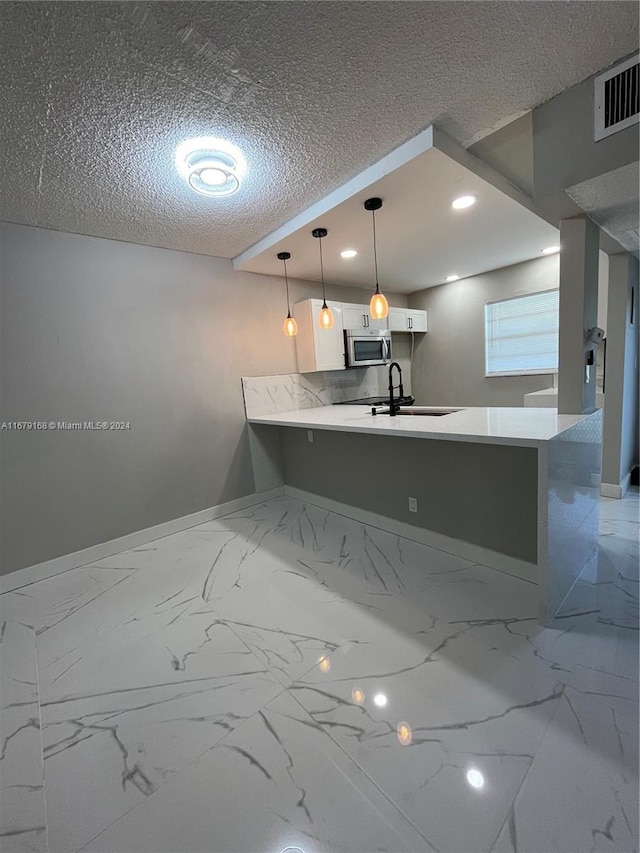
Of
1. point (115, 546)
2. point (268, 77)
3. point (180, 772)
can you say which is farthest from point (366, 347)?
point (180, 772)

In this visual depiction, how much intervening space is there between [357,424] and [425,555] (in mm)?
1042

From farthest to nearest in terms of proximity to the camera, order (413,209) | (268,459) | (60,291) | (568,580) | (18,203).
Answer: (268,459) < (60,291) < (413,209) < (18,203) < (568,580)

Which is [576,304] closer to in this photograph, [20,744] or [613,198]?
[613,198]

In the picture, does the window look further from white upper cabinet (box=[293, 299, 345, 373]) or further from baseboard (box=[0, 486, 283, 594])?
baseboard (box=[0, 486, 283, 594])

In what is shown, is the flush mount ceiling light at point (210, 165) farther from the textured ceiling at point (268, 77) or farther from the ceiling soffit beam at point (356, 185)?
the ceiling soffit beam at point (356, 185)

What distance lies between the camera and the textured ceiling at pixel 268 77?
1190 millimetres

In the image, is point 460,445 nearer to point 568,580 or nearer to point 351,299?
point 568,580

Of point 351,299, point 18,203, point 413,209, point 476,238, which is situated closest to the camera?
point 18,203

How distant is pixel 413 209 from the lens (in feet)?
7.88

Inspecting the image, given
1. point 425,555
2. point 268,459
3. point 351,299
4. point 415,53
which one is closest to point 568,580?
point 425,555

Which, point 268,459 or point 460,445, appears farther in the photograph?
point 268,459

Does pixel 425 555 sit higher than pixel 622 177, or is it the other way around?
pixel 622 177

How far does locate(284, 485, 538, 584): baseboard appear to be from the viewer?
216 centimetres

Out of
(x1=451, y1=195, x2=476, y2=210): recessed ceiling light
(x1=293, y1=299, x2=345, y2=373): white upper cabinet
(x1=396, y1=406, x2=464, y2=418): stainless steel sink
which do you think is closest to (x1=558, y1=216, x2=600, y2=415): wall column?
(x1=451, y1=195, x2=476, y2=210): recessed ceiling light
